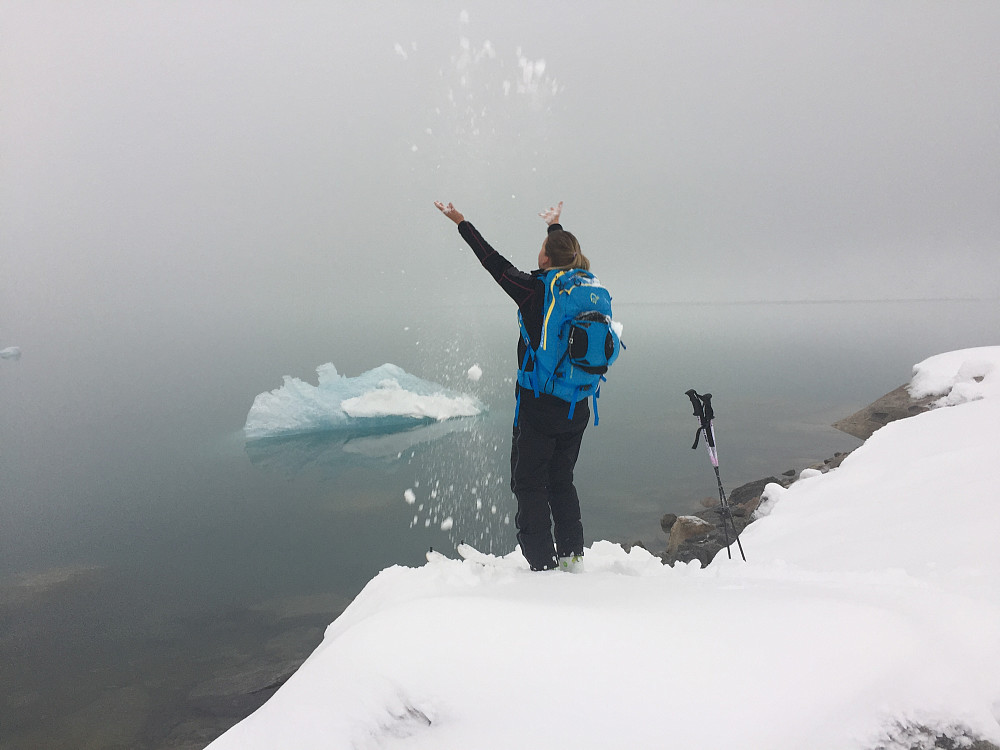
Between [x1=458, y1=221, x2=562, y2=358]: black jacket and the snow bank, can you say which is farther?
the snow bank

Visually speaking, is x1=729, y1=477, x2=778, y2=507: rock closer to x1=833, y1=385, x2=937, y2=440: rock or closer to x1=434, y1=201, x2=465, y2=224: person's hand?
x1=833, y1=385, x2=937, y2=440: rock

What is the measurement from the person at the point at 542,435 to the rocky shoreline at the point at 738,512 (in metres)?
2.15

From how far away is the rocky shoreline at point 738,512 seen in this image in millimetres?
10258

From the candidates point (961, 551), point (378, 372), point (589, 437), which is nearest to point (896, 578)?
point (961, 551)

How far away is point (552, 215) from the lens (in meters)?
3.96

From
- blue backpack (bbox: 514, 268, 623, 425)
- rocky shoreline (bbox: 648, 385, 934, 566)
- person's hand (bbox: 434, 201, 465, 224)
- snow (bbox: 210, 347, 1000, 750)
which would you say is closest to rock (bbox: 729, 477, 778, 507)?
rocky shoreline (bbox: 648, 385, 934, 566)

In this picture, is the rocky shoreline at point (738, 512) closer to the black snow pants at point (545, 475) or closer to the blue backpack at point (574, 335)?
the black snow pants at point (545, 475)

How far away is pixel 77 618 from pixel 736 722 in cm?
2194

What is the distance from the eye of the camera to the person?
139 inches

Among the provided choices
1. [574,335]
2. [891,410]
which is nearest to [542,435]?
[574,335]

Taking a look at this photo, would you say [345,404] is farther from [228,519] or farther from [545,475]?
[545,475]

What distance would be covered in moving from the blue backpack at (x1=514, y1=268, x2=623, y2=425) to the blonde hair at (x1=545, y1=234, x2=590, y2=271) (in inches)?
3.8

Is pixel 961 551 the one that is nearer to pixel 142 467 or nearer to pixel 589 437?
pixel 589 437

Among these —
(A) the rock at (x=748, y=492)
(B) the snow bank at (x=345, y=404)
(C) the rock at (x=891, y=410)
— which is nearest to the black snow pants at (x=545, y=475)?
(A) the rock at (x=748, y=492)
